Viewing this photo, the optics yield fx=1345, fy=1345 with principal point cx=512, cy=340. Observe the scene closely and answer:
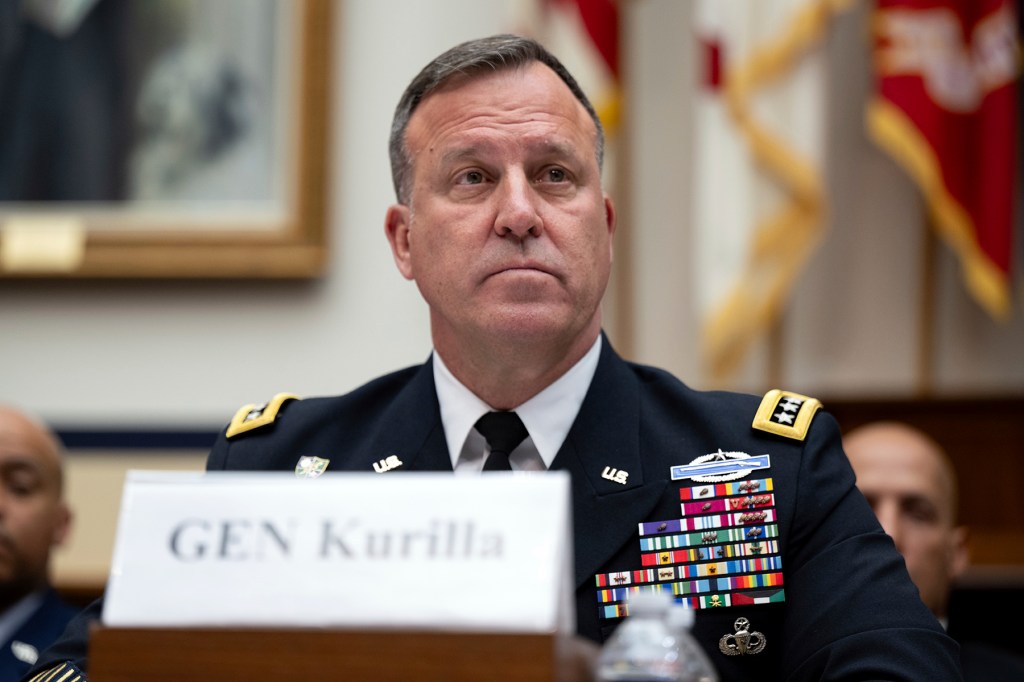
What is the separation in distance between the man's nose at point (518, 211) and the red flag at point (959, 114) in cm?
234

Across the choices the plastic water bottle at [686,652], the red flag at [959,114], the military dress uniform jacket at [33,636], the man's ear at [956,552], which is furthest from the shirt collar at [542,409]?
the red flag at [959,114]

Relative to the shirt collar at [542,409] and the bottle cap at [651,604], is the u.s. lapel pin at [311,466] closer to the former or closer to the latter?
the shirt collar at [542,409]

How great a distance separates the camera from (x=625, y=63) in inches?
185

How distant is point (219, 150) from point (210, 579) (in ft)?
12.2

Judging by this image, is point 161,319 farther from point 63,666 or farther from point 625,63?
point 63,666

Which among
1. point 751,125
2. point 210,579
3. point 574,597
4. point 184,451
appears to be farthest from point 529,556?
point 184,451

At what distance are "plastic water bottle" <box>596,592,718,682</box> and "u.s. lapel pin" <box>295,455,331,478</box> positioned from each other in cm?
100

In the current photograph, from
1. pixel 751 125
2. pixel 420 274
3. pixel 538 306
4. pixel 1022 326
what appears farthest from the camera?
pixel 1022 326

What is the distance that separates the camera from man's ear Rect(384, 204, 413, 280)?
7.98 ft

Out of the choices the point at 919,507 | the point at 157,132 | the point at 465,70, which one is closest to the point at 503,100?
the point at 465,70

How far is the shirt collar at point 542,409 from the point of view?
2.20m

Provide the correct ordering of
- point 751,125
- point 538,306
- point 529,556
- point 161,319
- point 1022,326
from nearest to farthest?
point 529,556 → point 538,306 → point 751,125 → point 1022,326 → point 161,319

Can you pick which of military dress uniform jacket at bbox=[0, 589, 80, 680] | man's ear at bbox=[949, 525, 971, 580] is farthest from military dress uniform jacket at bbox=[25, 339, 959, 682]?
man's ear at bbox=[949, 525, 971, 580]

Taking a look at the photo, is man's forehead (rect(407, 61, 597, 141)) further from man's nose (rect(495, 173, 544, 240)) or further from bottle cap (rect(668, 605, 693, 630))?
bottle cap (rect(668, 605, 693, 630))
